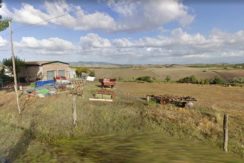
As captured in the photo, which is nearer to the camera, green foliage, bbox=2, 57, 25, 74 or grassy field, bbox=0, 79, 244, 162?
grassy field, bbox=0, 79, 244, 162

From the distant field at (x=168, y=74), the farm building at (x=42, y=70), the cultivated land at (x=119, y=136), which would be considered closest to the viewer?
the cultivated land at (x=119, y=136)

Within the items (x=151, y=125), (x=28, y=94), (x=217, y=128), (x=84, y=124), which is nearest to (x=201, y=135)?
(x=217, y=128)

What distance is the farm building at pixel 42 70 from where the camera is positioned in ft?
146

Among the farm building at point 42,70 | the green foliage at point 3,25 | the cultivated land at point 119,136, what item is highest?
the green foliage at point 3,25

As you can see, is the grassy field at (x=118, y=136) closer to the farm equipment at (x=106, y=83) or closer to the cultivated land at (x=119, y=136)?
the cultivated land at (x=119, y=136)

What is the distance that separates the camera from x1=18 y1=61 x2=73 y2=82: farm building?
146ft

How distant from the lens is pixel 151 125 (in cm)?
1498

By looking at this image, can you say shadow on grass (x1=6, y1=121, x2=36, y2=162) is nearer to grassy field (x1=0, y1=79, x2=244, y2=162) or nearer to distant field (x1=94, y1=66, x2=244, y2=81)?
grassy field (x1=0, y1=79, x2=244, y2=162)

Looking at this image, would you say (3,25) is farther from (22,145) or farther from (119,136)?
(119,136)

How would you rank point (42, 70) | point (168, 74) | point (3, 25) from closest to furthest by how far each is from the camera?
point (3, 25), point (42, 70), point (168, 74)

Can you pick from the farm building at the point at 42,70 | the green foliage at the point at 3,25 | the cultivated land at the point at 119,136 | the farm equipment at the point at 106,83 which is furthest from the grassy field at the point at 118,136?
the farm building at the point at 42,70

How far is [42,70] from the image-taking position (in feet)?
146

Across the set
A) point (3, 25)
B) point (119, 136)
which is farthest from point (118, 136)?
point (3, 25)

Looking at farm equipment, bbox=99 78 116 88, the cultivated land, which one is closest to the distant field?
A: farm equipment, bbox=99 78 116 88
